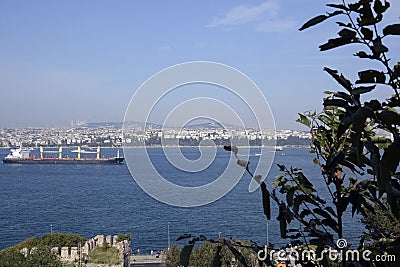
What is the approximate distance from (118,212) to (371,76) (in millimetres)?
26255

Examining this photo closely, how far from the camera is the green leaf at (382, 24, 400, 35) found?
1.47 ft

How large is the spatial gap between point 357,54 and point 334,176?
1.06 ft

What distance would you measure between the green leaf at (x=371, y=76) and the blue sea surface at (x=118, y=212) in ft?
47.7

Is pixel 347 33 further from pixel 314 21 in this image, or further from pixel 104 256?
pixel 104 256

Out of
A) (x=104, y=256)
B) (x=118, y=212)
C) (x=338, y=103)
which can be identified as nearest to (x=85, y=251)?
(x=104, y=256)

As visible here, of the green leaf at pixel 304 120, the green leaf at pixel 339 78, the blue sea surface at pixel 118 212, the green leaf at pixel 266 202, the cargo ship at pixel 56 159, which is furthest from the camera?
the cargo ship at pixel 56 159

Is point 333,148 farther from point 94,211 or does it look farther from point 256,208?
point 94,211

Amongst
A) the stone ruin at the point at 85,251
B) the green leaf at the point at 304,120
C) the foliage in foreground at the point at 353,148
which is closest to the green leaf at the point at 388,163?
the foliage in foreground at the point at 353,148

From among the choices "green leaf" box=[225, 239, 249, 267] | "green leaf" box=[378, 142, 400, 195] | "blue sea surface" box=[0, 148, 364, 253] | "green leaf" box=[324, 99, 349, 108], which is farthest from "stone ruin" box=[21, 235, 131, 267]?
"green leaf" box=[378, 142, 400, 195]

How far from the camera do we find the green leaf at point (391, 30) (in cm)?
45

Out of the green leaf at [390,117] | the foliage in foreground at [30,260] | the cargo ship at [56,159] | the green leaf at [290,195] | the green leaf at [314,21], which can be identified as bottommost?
the foliage in foreground at [30,260]

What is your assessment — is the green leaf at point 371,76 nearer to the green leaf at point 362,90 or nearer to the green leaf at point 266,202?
the green leaf at point 362,90

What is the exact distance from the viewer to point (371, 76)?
463 mm

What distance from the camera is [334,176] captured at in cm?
77
